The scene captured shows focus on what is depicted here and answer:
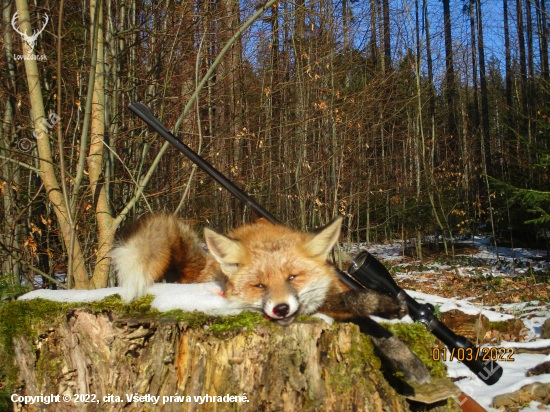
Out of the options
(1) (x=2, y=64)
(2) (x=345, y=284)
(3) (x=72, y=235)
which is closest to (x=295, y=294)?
(2) (x=345, y=284)

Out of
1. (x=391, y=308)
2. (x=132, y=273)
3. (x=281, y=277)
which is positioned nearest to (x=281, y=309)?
(x=281, y=277)

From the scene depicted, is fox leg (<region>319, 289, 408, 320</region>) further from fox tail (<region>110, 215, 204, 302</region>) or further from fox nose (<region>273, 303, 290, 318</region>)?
fox tail (<region>110, 215, 204, 302</region>)

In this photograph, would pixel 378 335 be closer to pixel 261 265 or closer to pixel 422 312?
pixel 422 312

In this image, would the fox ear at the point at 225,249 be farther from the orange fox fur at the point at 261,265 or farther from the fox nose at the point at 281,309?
the fox nose at the point at 281,309

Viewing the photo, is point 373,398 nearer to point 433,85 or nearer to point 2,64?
point 2,64

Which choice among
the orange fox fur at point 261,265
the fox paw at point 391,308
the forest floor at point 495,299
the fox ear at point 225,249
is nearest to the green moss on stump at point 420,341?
Result: the orange fox fur at point 261,265

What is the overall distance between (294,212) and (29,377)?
709 centimetres

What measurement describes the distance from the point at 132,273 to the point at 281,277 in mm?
1005

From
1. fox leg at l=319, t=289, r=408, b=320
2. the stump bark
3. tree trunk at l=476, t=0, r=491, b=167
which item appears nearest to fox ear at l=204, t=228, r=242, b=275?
the stump bark

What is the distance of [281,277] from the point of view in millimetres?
2203

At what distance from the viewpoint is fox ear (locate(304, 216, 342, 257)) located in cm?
234

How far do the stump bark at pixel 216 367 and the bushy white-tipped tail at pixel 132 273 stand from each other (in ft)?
0.61

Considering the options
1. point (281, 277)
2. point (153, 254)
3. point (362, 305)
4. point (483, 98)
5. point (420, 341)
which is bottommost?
point (420, 341)

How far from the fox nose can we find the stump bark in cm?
11
